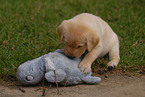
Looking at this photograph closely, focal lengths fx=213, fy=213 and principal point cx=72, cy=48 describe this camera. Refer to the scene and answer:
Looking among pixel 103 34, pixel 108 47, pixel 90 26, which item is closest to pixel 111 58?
pixel 108 47

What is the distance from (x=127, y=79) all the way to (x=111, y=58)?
0.72m

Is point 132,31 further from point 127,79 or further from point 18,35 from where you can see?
point 18,35

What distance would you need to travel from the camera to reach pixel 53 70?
3.33 m

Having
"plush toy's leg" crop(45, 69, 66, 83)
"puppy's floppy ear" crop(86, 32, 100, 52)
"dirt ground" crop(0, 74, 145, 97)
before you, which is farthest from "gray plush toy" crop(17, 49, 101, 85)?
"puppy's floppy ear" crop(86, 32, 100, 52)

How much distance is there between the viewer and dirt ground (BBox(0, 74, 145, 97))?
10.7ft

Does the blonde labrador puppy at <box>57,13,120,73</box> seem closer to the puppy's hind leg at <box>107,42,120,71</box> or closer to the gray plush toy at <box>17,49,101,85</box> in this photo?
the puppy's hind leg at <box>107,42,120,71</box>

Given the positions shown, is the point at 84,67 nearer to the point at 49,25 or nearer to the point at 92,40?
the point at 92,40

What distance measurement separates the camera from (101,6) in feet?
23.9

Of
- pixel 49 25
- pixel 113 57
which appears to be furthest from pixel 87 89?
pixel 49 25

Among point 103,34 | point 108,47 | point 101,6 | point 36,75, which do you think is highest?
point 101,6

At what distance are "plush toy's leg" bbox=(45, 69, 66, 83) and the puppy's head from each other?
1.40ft

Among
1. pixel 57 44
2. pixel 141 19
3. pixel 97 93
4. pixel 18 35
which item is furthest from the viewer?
pixel 141 19

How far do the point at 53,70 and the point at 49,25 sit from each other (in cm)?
296

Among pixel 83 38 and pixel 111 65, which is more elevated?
pixel 83 38
